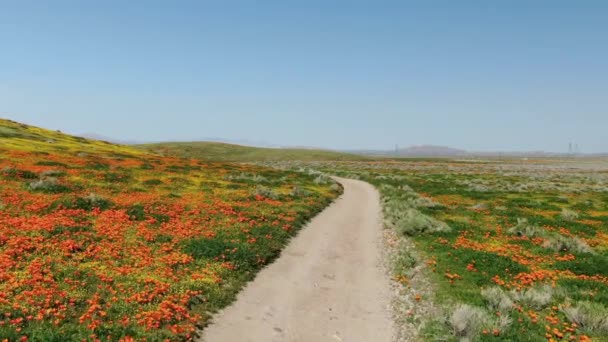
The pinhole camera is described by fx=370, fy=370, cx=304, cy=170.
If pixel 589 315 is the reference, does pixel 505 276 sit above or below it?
below

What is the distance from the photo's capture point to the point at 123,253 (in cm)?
1628

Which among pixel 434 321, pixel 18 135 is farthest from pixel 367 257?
pixel 18 135

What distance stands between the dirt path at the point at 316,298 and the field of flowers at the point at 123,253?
0.84 metres

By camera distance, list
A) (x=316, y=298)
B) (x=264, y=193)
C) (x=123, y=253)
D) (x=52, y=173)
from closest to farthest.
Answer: (x=316, y=298)
(x=123, y=253)
(x=52, y=173)
(x=264, y=193)

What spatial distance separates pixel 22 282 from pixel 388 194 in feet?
119

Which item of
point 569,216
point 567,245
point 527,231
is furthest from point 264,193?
point 569,216

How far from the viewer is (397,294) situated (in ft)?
48.3

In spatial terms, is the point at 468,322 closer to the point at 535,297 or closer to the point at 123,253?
the point at 535,297

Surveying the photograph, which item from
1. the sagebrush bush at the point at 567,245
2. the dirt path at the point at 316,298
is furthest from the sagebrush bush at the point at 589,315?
the sagebrush bush at the point at 567,245

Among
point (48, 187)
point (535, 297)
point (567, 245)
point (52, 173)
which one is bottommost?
point (535, 297)

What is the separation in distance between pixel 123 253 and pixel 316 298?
8798 mm

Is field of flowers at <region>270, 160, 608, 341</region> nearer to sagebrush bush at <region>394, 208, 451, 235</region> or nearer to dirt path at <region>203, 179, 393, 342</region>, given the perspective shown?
sagebrush bush at <region>394, 208, 451, 235</region>

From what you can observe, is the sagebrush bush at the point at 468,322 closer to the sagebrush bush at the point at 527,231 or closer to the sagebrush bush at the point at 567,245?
the sagebrush bush at the point at 567,245

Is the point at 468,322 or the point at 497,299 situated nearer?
the point at 468,322
